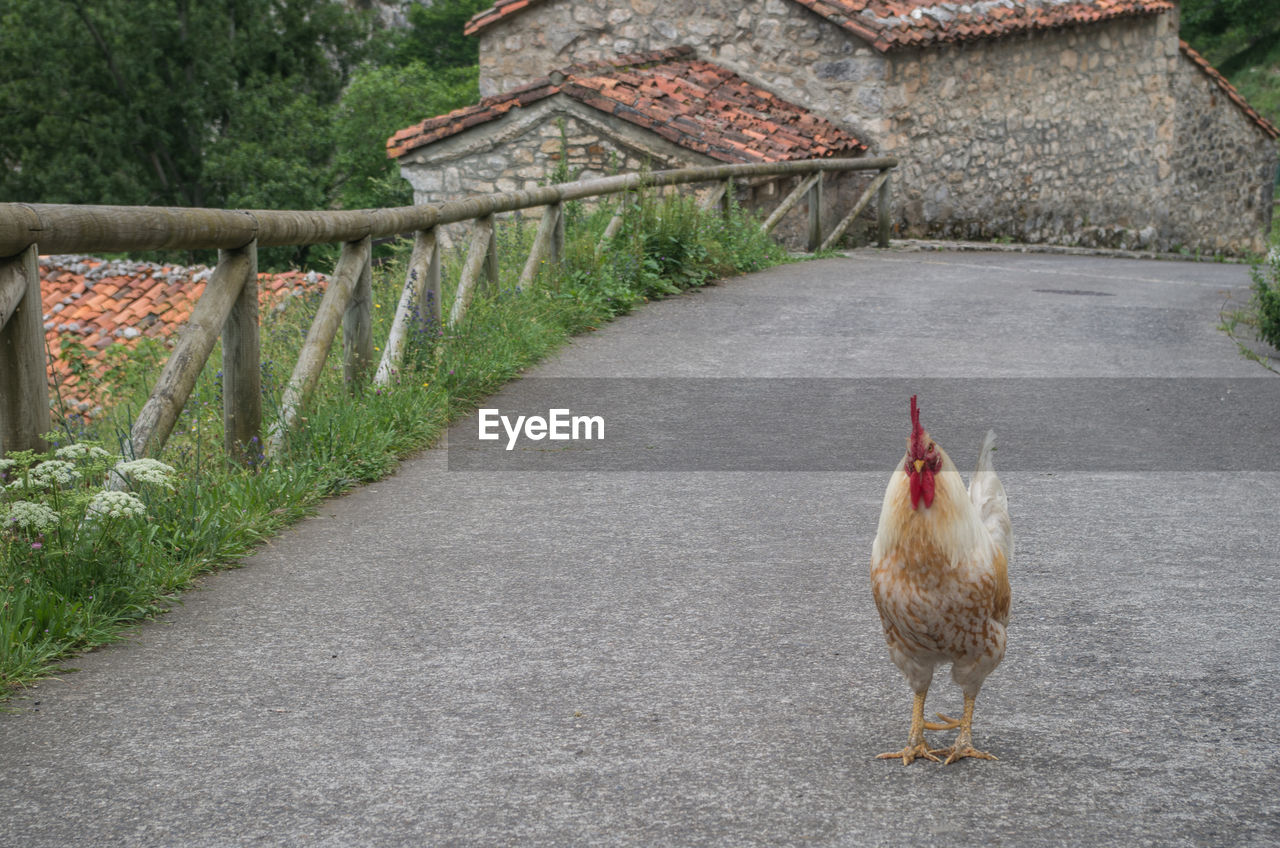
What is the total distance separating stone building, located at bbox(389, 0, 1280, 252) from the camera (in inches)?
750

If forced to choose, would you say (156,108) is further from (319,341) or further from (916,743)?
(916,743)

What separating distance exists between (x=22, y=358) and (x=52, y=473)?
0.42 meters

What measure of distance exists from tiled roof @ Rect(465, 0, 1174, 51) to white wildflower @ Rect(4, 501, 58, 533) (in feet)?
53.0

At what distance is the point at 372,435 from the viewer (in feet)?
20.9

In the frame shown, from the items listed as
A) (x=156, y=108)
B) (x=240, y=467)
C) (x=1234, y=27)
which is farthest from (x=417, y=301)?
(x=1234, y=27)

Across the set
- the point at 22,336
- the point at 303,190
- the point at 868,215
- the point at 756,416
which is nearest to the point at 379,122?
the point at 303,190

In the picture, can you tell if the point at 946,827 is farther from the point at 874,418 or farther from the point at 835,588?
the point at 874,418

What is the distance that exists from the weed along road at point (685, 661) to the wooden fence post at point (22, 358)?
771 millimetres

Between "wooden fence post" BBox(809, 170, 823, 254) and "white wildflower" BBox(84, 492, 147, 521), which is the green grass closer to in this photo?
→ "white wildflower" BBox(84, 492, 147, 521)

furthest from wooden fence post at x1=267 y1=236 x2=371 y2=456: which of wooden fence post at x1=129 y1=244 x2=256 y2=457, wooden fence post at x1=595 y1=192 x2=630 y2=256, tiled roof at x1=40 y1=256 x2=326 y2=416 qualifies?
tiled roof at x1=40 y1=256 x2=326 y2=416

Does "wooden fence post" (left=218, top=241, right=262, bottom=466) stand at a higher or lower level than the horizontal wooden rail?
lower

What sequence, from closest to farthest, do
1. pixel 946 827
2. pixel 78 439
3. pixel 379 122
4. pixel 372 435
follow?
1. pixel 946 827
2. pixel 78 439
3. pixel 372 435
4. pixel 379 122

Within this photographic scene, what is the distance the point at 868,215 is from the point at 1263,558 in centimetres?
1492

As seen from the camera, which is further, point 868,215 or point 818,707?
point 868,215
